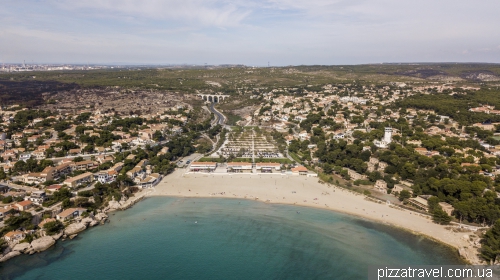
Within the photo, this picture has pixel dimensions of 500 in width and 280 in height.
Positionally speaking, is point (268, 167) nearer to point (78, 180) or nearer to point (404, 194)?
point (404, 194)

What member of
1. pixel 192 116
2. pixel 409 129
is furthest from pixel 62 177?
pixel 409 129

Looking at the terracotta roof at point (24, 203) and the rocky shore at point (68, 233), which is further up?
the terracotta roof at point (24, 203)

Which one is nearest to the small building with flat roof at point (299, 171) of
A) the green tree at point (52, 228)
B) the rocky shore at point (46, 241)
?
the rocky shore at point (46, 241)

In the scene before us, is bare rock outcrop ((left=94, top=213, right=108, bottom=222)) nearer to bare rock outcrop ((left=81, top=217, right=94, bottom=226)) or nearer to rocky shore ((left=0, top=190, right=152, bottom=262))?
rocky shore ((left=0, top=190, right=152, bottom=262))

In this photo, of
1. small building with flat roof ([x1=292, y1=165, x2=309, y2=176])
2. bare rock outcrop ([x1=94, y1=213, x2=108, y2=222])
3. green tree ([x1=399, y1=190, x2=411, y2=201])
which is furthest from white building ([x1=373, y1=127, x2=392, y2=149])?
bare rock outcrop ([x1=94, y1=213, x2=108, y2=222])

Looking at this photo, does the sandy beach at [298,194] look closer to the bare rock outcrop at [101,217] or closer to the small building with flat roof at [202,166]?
the small building with flat roof at [202,166]

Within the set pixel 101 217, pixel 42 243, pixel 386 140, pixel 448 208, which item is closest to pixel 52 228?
pixel 42 243

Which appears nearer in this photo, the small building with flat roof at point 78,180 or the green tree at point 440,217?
the green tree at point 440,217

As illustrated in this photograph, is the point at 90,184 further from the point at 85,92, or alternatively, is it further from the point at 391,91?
the point at 391,91
